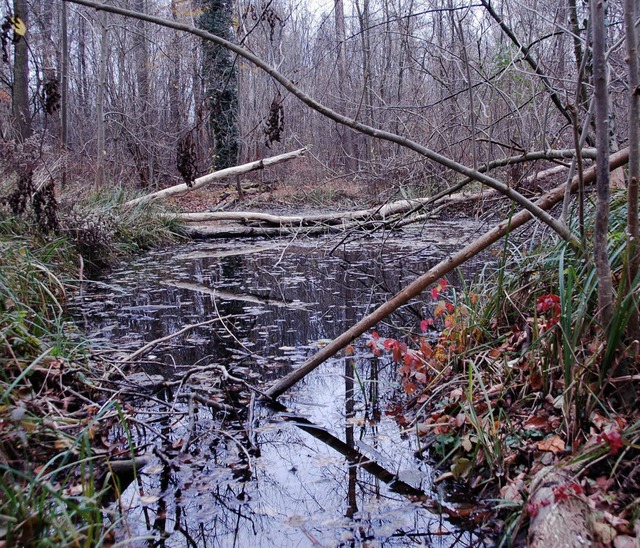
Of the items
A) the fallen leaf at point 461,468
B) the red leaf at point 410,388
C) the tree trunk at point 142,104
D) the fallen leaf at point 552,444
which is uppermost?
the tree trunk at point 142,104

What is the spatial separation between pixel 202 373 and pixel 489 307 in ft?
6.64

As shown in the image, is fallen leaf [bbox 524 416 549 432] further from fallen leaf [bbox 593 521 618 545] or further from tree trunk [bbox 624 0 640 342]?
fallen leaf [bbox 593 521 618 545]

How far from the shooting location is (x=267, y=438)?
3.21 metres

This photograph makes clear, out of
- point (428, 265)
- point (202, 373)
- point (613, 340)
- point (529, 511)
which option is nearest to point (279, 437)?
point (202, 373)

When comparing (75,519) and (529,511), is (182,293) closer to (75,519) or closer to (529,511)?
(75,519)

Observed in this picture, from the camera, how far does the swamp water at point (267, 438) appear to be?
242cm

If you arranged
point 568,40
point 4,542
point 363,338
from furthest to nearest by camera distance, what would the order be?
1. point 568,40
2. point 363,338
3. point 4,542

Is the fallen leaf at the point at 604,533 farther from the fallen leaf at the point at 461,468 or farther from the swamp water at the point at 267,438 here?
the fallen leaf at the point at 461,468

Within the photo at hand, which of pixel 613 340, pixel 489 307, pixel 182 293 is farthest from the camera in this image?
pixel 182 293

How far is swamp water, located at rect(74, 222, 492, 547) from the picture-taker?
242 centimetres

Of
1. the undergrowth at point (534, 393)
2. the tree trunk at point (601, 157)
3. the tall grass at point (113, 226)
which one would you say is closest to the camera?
the undergrowth at point (534, 393)

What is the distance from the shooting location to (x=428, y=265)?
7980mm

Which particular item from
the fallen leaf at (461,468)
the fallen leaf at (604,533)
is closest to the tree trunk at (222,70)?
the fallen leaf at (461,468)

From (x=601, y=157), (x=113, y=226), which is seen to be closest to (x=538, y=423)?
(x=601, y=157)
